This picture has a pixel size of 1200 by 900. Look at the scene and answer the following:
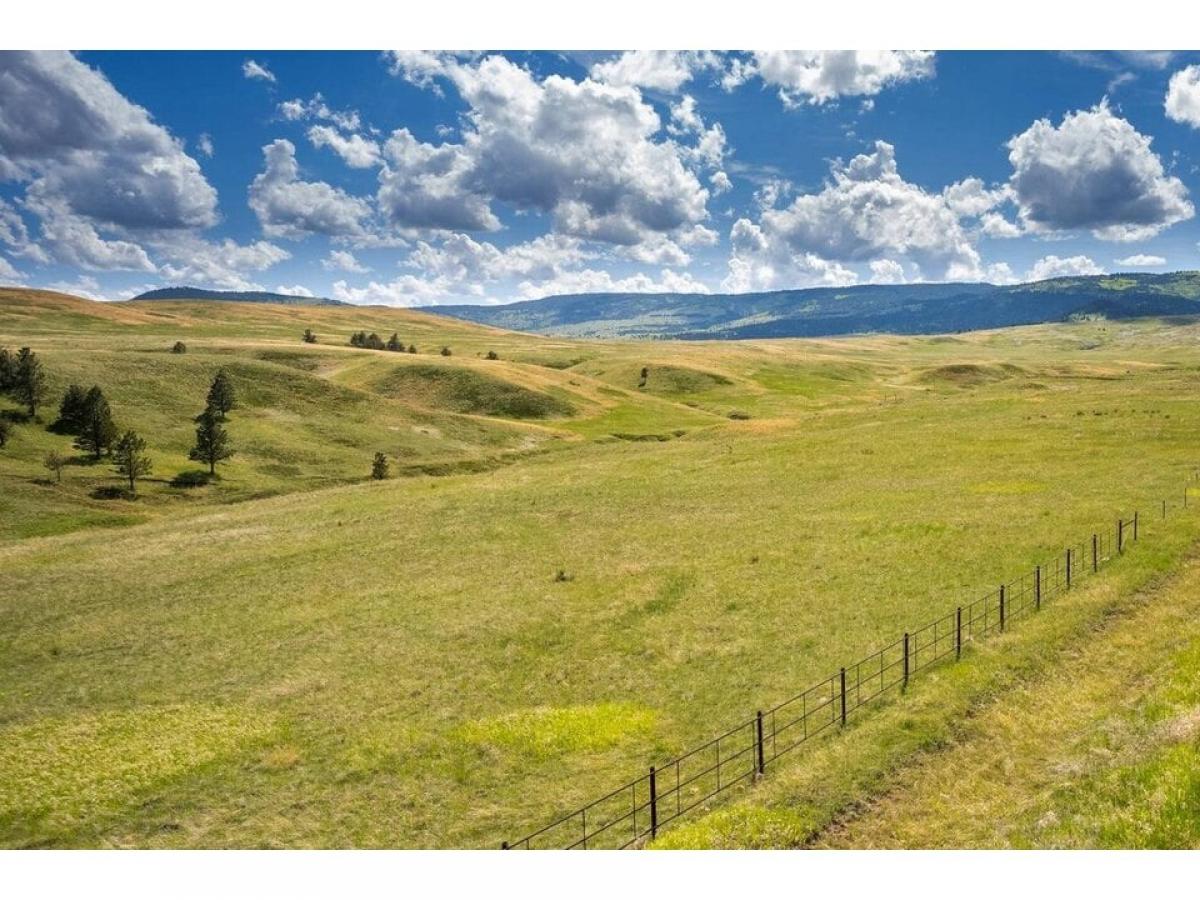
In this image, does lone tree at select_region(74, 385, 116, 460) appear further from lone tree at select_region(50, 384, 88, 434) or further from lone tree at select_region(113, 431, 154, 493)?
lone tree at select_region(50, 384, 88, 434)

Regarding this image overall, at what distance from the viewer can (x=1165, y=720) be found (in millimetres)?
19234

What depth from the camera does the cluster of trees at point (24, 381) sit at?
91.6 meters

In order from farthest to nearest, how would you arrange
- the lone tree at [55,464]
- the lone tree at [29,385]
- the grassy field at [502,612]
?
the lone tree at [29,385] < the lone tree at [55,464] < the grassy field at [502,612]

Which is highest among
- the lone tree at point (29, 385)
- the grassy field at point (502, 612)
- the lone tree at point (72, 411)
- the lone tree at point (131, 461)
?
the lone tree at point (29, 385)

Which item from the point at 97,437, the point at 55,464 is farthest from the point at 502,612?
the point at 97,437

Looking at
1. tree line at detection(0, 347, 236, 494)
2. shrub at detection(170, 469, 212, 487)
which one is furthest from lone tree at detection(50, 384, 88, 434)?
shrub at detection(170, 469, 212, 487)

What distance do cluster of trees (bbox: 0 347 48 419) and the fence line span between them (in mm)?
98006

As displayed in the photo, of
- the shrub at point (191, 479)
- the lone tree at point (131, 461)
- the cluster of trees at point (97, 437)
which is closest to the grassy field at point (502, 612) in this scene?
the shrub at point (191, 479)

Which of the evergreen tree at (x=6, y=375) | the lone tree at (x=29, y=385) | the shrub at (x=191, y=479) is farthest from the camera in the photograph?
the evergreen tree at (x=6, y=375)

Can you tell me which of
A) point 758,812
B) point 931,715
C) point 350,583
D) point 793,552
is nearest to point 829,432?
point 793,552

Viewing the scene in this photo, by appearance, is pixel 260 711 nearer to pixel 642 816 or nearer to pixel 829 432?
pixel 642 816

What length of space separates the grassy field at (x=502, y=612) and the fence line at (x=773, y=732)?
1.05 metres

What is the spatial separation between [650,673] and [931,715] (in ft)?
35.8

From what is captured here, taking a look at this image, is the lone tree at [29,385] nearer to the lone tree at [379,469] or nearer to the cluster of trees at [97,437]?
the cluster of trees at [97,437]
